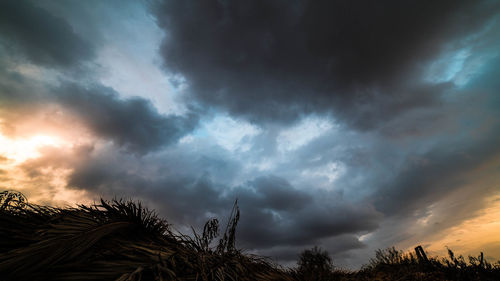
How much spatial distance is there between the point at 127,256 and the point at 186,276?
684 mm

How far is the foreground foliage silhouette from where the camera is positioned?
7.19ft

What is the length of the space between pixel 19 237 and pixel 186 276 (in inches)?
76.9

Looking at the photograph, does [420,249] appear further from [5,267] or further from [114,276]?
[5,267]

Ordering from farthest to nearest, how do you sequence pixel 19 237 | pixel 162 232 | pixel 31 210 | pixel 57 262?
pixel 162 232 < pixel 31 210 < pixel 19 237 < pixel 57 262

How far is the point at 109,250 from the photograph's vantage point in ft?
9.07

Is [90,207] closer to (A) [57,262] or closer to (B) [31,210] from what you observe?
(B) [31,210]

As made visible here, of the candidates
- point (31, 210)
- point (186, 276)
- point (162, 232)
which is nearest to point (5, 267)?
point (186, 276)

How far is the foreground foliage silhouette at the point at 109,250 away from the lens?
7.19ft

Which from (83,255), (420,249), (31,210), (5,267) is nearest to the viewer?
(5,267)

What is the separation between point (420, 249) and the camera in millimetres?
8562

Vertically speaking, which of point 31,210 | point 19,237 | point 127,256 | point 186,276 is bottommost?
point 186,276

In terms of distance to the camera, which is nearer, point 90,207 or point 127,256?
point 127,256

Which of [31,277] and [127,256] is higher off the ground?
[127,256]

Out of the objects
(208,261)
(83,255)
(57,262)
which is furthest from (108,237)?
(208,261)
